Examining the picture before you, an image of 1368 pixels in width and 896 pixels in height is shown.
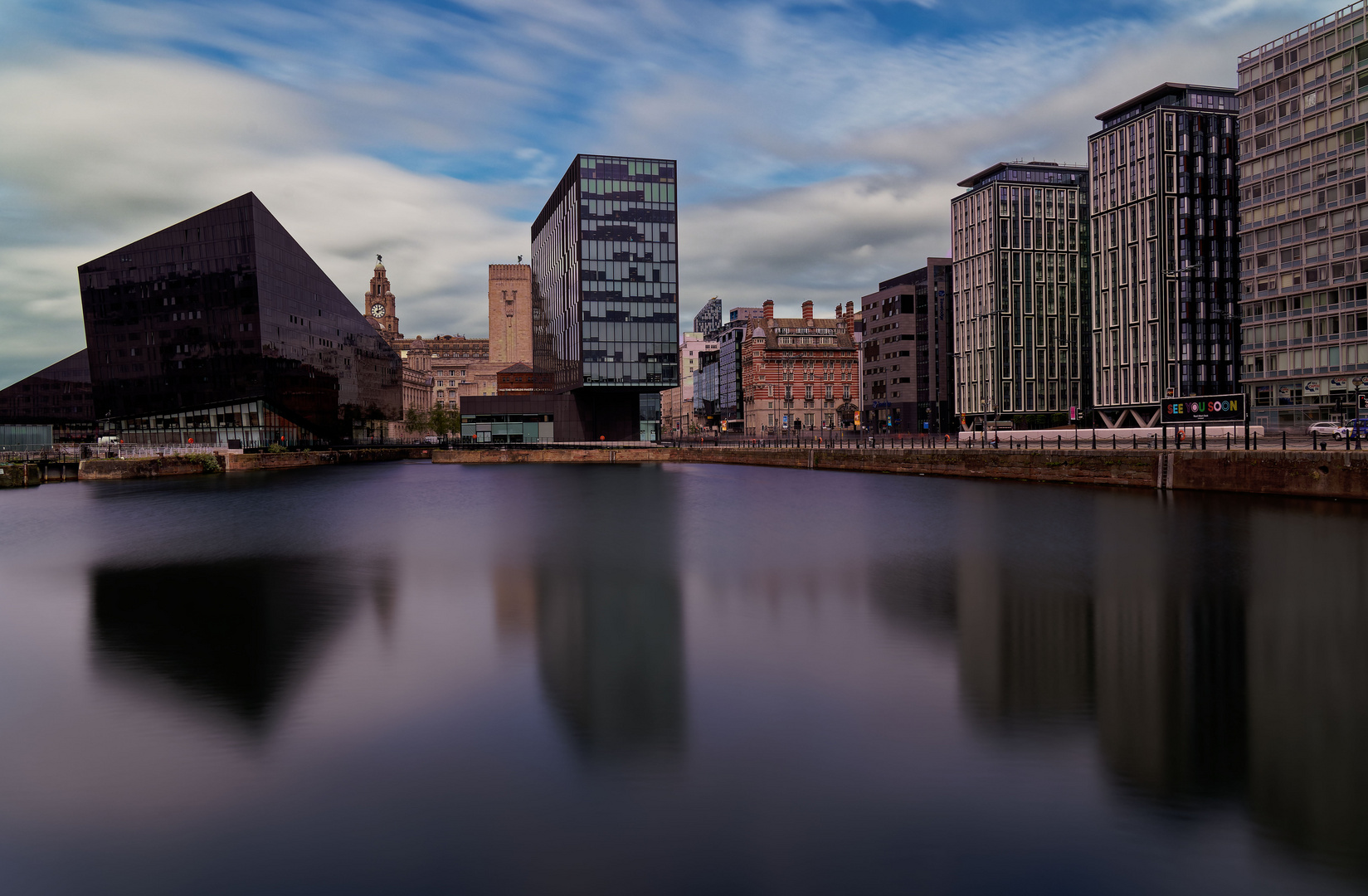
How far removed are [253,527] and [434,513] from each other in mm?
9856

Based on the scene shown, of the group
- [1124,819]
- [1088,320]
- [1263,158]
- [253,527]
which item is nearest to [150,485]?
[253,527]

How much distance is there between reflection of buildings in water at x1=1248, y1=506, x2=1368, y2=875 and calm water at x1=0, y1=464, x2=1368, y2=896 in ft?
0.24

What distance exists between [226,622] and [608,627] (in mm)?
9829

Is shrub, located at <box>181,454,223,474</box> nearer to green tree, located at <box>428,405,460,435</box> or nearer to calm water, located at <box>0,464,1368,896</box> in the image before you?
calm water, located at <box>0,464,1368,896</box>

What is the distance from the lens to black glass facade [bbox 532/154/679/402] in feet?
336

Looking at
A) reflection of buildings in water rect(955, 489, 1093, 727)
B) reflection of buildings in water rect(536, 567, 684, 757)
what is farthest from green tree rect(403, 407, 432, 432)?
reflection of buildings in water rect(536, 567, 684, 757)

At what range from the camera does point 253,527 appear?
→ 39188mm

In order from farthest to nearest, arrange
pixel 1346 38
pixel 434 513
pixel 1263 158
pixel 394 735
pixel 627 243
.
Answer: pixel 627 243 → pixel 1263 158 → pixel 1346 38 → pixel 434 513 → pixel 394 735

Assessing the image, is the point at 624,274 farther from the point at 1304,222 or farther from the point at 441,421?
the point at 441,421

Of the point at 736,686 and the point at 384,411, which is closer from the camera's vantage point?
the point at 736,686

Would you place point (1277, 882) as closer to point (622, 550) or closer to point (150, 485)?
point (622, 550)

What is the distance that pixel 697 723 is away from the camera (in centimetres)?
1236

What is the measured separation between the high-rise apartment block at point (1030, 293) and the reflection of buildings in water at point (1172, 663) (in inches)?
3904

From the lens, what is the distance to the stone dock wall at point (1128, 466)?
37656 millimetres
